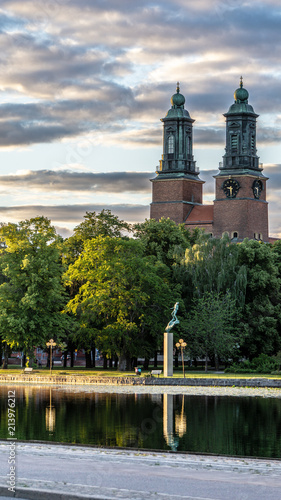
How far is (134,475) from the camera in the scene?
1494 cm

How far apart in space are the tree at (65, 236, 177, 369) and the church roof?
66.0 meters

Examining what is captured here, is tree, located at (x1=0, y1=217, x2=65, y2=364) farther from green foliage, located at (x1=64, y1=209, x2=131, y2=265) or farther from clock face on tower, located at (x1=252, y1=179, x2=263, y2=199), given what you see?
clock face on tower, located at (x1=252, y1=179, x2=263, y2=199)

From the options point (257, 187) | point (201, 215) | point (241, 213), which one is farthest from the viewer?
point (201, 215)

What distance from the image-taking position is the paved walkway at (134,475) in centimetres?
1318

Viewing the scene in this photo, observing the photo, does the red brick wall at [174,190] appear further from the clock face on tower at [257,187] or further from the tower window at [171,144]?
the clock face on tower at [257,187]

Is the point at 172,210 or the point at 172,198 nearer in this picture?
the point at 172,210

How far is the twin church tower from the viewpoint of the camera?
134 m

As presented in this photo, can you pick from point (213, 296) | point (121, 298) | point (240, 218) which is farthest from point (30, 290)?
point (240, 218)

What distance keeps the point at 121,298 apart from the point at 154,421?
36.4 m

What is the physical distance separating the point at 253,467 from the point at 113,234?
63.8 m

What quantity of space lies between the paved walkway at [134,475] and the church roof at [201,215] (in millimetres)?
118247

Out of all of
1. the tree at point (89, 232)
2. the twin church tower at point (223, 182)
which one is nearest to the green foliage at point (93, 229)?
the tree at point (89, 232)

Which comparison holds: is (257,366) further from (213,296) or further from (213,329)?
(213,296)

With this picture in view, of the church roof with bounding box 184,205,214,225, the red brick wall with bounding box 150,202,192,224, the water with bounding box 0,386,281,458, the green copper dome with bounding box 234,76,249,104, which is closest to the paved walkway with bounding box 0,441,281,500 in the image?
the water with bounding box 0,386,281,458
